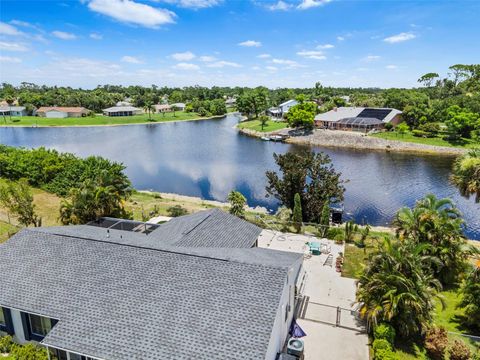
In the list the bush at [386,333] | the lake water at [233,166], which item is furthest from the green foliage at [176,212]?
the bush at [386,333]

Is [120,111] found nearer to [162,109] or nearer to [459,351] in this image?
[162,109]

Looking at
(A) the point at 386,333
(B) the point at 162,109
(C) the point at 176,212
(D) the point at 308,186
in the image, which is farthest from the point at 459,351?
(B) the point at 162,109

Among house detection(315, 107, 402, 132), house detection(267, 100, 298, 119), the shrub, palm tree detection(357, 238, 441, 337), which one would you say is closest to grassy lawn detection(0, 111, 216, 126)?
house detection(267, 100, 298, 119)

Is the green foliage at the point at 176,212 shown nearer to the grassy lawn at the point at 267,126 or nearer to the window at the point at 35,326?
the window at the point at 35,326

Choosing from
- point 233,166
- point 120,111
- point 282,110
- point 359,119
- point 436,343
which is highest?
point 282,110

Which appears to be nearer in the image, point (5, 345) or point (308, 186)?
point (5, 345)
